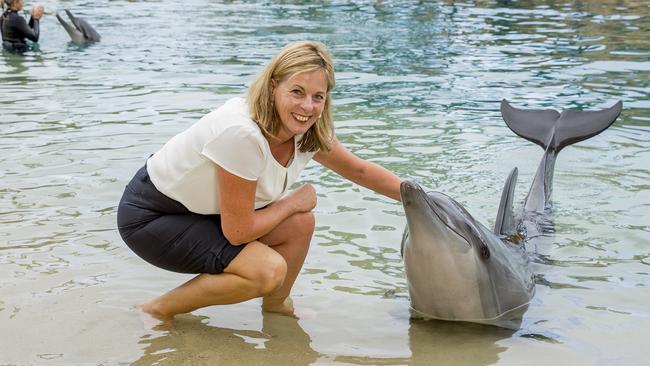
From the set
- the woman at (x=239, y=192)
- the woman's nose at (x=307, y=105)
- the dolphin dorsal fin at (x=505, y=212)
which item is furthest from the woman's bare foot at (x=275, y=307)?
the dolphin dorsal fin at (x=505, y=212)

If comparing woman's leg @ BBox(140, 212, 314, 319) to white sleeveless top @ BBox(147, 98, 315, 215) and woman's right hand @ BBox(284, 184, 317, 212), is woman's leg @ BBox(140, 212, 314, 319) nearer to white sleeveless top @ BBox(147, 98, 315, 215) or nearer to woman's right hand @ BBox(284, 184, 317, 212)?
woman's right hand @ BBox(284, 184, 317, 212)

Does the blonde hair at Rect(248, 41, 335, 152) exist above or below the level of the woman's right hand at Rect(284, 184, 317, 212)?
above

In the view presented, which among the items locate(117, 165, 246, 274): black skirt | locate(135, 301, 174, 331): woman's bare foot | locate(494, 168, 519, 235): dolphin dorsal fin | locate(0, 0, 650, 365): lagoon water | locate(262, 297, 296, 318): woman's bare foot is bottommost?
locate(0, 0, 650, 365): lagoon water

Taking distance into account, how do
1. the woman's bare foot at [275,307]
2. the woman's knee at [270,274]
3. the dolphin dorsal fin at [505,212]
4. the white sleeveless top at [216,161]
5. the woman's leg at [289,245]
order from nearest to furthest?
the white sleeveless top at [216,161]
the woman's knee at [270,274]
the woman's leg at [289,245]
the woman's bare foot at [275,307]
the dolphin dorsal fin at [505,212]

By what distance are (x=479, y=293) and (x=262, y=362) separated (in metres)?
1.02

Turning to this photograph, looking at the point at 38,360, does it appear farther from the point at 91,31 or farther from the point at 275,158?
the point at 91,31

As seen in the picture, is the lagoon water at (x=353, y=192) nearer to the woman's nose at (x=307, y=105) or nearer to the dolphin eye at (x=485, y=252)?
the dolphin eye at (x=485, y=252)

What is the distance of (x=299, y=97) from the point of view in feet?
11.5

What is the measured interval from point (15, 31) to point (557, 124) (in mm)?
9446

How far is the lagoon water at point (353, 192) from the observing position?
3.70 metres

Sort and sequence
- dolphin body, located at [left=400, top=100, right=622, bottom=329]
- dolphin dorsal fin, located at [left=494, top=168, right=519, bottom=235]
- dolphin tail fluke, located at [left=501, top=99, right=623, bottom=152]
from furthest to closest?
dolphin tail fluke, located at [left=501, top=99, right=623, bottom=152] → dolphin dorsal fin, located at [left=494, top=168, right=519, bottom=235] → dolphin body, located at [left=400, top=100, right=622, bottom=329]

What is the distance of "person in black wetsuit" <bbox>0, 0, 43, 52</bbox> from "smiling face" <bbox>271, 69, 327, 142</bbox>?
10.5 metres

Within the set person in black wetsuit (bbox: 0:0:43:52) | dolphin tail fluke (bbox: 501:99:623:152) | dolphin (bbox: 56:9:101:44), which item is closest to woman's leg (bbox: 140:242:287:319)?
dolphin tail fluke (bbox: 501:99:623:152)

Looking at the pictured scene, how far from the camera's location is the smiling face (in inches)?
137
